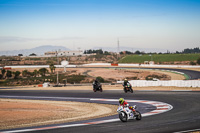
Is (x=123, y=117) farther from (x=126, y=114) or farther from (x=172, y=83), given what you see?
(x=172, y=83)

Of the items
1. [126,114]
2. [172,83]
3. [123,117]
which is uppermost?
[172,83]

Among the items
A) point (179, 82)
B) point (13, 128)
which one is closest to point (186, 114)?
point (13, 128)

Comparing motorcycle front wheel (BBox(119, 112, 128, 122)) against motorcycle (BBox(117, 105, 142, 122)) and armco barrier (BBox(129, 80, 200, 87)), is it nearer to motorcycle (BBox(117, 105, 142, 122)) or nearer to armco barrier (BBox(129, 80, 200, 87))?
motorcycle (BBox(117, 105, 142, 122))

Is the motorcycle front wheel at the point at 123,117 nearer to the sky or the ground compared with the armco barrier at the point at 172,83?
nearer to the ground

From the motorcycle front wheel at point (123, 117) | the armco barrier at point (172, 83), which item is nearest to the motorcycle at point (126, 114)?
the motorcycle front wheel at point (123, 117)

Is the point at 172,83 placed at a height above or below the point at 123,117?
above

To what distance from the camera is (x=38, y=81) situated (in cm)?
6881

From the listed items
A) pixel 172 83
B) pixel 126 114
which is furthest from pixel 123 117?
pixel 172 83

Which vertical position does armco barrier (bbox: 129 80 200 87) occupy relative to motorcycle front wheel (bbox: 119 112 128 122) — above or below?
above

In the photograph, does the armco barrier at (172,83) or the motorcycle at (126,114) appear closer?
the motorcycle at (126,114)

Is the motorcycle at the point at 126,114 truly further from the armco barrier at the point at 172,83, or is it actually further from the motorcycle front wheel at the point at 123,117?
the armco barrier at the point at 172,83

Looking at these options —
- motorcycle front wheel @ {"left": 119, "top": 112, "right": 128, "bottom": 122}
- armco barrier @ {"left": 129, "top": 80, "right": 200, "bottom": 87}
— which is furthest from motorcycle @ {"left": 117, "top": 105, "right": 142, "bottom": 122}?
armco barrier @ {"left": 129, "top": 80, "right": 200, "bottom": 87}

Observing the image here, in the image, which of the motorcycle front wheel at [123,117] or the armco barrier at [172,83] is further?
the armco barrier at [172,83]

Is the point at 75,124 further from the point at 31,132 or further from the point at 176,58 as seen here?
the point at 176,58
